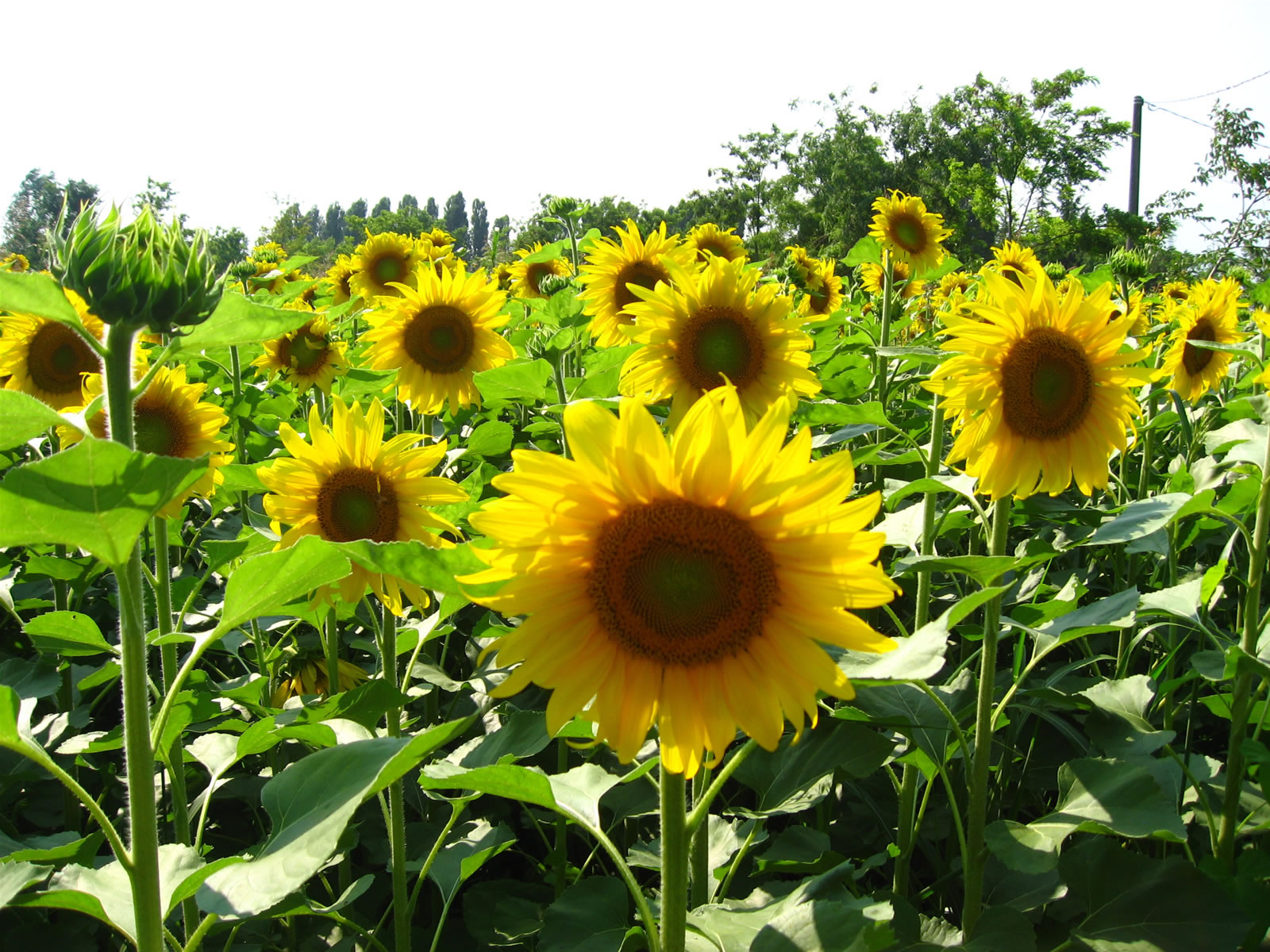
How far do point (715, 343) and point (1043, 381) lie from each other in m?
0.95

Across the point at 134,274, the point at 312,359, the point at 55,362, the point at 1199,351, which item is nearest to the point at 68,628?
the point at 134,274

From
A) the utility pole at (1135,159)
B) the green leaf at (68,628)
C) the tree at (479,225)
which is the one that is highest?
the tree at (479,225)

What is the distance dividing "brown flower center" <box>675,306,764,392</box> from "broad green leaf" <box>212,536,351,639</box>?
5.04 ft

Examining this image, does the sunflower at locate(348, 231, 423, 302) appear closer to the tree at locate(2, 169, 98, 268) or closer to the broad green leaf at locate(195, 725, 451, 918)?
the broad green leaf at locate(195, 725, 451, 918)

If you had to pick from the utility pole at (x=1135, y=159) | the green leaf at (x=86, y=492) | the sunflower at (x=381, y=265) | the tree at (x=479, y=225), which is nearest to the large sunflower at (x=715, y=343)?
the green leaf at (x=86, y=492)

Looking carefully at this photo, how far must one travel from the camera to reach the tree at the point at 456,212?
10938 cm

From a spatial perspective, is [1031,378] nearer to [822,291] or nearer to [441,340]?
[441,340]

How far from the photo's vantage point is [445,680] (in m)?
2.30

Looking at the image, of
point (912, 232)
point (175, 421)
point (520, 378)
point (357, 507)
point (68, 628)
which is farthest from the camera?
point (912, 232)

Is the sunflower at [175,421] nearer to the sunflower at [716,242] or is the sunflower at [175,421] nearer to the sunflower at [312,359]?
the sunflower at [312,359]

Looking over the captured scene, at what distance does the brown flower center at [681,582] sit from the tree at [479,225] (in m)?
109

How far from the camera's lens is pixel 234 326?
1.14 metres

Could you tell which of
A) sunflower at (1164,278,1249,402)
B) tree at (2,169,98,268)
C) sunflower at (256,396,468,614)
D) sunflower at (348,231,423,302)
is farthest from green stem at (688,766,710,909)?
tree at (2,169,98,268)

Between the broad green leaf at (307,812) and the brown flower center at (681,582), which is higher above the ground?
the brown flower center at (681,582)
